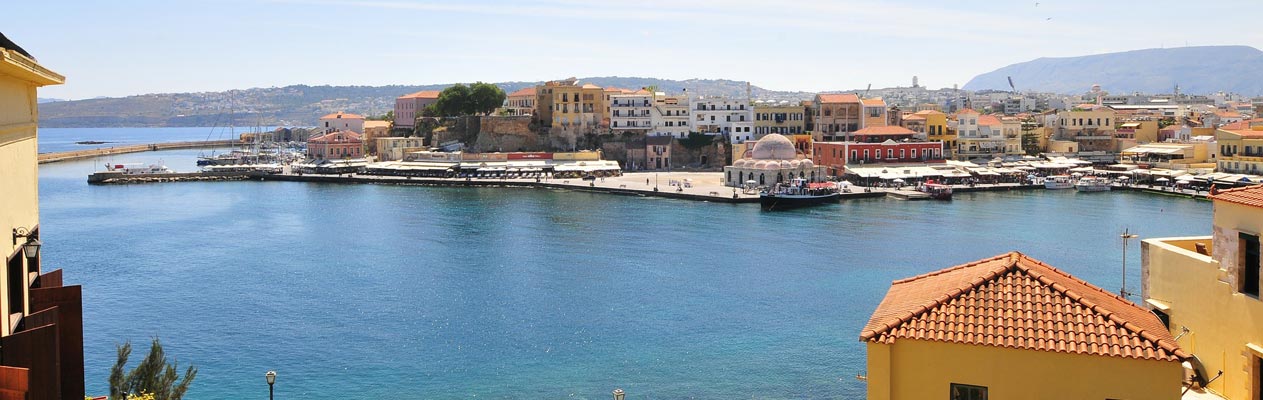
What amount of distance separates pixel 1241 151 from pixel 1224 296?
2239 inches

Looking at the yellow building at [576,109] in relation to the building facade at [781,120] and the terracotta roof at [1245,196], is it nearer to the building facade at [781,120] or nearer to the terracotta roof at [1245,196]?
the building facade at [781,120]

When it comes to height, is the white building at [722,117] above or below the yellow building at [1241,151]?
above

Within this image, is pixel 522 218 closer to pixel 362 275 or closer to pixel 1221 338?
pixel 362 275

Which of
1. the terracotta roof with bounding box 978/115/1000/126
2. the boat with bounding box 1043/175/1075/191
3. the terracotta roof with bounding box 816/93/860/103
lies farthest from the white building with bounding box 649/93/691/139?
the boat with bounding box 1043/175/1075/191

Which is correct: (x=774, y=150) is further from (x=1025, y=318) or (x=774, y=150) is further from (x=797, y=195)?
(x=1025, y=318)

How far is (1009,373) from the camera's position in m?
6.65

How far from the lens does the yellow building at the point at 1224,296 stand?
7023mm

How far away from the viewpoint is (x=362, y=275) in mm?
31281

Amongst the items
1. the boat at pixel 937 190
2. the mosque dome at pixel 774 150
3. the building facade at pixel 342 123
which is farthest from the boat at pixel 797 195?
the building facade at pixel 342 123

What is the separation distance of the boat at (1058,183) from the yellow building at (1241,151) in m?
7.70

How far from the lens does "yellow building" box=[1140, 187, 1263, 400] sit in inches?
277

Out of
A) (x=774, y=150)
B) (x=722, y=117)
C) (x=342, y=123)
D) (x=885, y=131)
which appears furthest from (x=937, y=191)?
(x=342, y=123)

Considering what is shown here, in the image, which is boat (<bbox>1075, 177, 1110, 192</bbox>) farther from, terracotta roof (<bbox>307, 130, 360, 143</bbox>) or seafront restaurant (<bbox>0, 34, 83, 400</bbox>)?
seafront restaurant (<bbox>0, 34, 83, 400</bbox>)

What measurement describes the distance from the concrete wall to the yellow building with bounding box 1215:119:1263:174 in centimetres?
5632
